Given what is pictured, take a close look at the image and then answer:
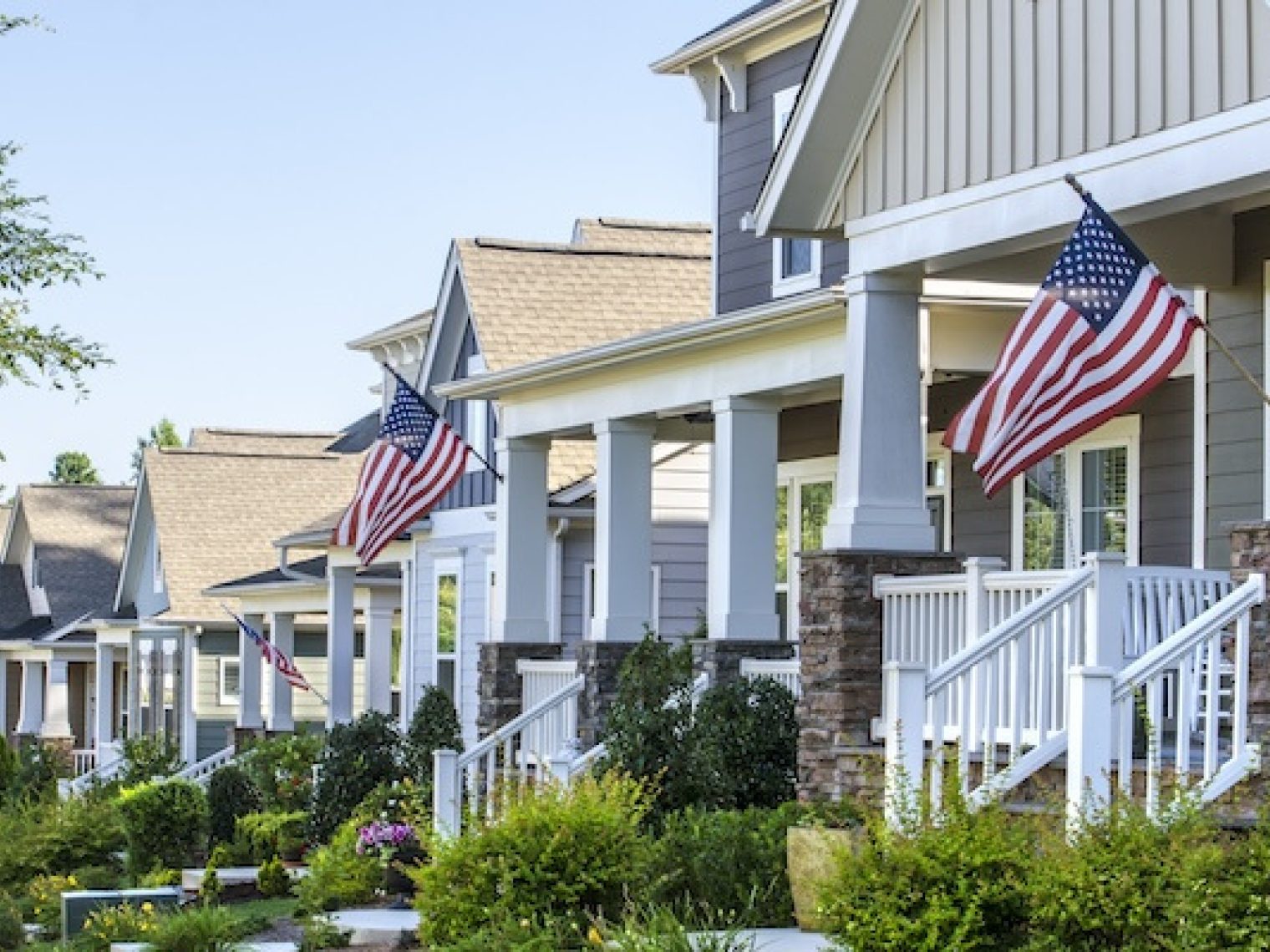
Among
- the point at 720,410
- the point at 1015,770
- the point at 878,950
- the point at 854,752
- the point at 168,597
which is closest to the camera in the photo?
the point at 878,950

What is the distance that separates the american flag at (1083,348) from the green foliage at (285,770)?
13935mm

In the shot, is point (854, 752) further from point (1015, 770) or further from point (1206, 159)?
point (1206, 159)

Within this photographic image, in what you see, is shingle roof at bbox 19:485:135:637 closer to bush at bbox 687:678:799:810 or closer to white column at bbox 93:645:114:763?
white column at bbox 93:645:114:763

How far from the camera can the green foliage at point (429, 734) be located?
24.2 metres

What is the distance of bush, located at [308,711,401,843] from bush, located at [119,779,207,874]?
1.65 m

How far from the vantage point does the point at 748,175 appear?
81.0 ft

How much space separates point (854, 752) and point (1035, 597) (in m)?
1.84

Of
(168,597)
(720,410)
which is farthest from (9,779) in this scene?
(720,410)

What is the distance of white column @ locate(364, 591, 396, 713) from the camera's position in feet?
112

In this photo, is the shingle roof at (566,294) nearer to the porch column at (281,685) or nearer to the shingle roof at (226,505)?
the porch column at (281,685)

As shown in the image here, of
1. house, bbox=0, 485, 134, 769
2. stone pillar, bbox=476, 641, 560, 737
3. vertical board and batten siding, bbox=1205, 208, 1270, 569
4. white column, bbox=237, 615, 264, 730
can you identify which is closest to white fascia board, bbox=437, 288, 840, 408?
stone pillar, bbox=476, 641, 560, 737

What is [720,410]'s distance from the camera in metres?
21.0

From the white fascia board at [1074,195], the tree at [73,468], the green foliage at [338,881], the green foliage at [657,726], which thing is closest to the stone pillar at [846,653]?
the green foliage at [657,726]

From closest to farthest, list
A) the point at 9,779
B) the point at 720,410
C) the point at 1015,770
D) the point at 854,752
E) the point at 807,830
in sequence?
the point at 1015,770
the point at 807,830
the point at 854,752
the point at 720,410
the point at 9,779
